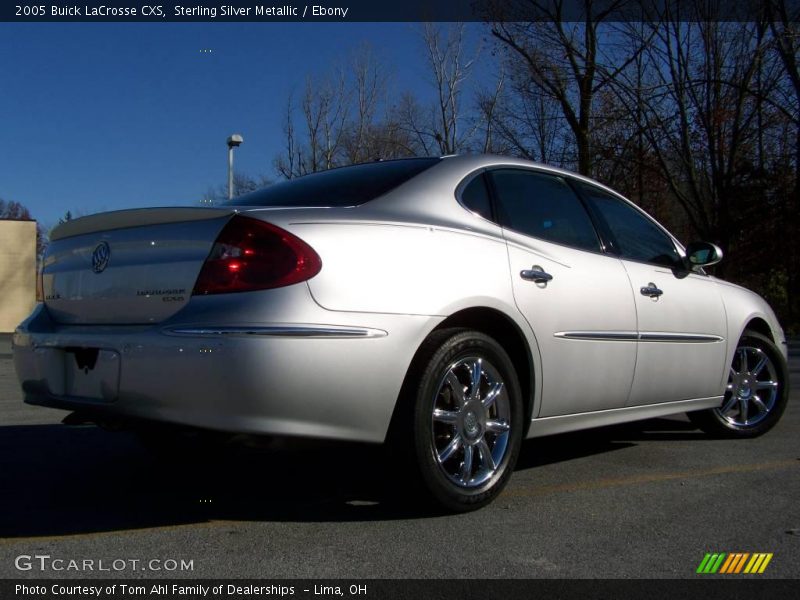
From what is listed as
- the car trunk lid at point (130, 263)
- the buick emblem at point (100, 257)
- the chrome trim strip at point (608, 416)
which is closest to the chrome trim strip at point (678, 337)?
the chrome trim strip at point (608, 416)

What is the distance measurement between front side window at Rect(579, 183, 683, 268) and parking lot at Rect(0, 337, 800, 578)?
1.13m

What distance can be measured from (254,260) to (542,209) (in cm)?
170

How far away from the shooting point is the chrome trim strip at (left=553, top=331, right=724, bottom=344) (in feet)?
12.5

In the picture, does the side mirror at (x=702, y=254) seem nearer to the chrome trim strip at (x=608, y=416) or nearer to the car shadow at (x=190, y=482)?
the chrome trim strip at (x=608, y=416)

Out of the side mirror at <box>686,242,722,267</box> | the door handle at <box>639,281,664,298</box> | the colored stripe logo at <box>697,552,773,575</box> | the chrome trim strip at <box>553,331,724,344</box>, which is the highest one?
the side mirror at <box>686,242,722,267</box>

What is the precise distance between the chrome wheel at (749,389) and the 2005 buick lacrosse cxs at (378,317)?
971mm

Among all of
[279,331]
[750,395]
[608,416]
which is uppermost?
[279,331]

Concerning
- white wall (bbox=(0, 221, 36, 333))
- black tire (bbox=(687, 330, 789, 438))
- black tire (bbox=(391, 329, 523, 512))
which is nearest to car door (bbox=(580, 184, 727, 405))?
black tire (bbox=(687, 330, 789, 438))

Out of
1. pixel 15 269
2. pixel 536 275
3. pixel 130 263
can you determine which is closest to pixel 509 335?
pixel 536 275

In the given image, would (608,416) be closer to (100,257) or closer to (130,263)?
(130,263)

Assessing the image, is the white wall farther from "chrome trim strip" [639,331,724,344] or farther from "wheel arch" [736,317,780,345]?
"chrome trim strip" [639,331,724,344]

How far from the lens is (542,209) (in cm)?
405

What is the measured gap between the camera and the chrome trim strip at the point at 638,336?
12.5 feet

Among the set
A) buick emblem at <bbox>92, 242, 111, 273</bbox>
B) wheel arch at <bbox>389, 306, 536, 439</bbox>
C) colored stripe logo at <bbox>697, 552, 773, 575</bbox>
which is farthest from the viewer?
wheel arch at <bbox>389, 306, 536, 439</bbox>
